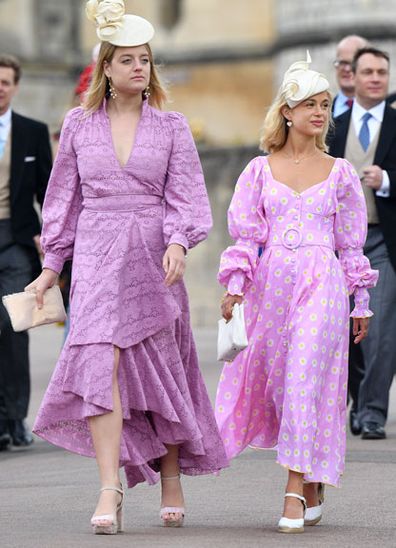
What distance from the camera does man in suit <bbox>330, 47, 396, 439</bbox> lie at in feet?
39.9

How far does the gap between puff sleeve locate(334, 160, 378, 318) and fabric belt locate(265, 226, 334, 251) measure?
0.42 ft

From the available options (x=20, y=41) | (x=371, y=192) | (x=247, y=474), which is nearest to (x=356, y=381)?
(x=371, y=192)

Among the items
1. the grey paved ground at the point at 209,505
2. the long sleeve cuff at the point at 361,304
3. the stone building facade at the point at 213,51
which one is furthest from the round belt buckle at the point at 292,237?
the stone building facade at the point at 213,51

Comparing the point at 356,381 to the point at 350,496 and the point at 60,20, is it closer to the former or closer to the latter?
the point at 350,496

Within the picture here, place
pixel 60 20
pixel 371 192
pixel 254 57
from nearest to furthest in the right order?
pixel 371 192, pixel 254 57, pixel 60 20

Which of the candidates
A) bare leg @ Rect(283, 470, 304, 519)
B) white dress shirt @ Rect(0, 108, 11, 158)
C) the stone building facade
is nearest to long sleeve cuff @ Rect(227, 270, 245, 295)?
bare leg @ Rect(283, 470, 304, 519)

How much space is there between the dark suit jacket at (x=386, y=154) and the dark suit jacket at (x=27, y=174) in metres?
1.63

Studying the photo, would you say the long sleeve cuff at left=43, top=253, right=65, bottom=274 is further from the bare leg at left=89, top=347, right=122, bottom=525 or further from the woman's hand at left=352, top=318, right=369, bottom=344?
the woman's hand at left=352, top=318, right=369, bottom=344

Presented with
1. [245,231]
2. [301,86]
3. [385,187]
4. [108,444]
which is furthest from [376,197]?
[108,444]

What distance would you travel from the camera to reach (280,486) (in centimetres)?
1007

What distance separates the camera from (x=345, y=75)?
13.8 m

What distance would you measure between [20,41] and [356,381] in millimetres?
31278

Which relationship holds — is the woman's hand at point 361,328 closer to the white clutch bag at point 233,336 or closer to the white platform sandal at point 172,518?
the white clutch bag at point 233,336

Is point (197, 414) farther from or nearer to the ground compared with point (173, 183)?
nearer to the ground
